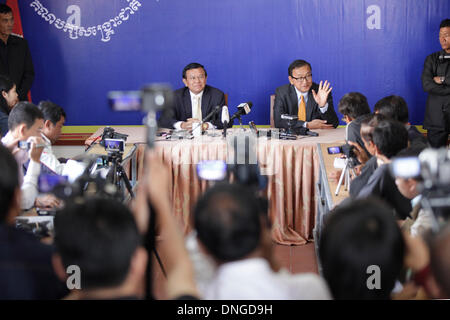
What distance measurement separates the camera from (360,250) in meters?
1.12

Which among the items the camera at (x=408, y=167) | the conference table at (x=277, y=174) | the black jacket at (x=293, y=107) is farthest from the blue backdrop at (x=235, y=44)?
the camera at (x=408, y=167)

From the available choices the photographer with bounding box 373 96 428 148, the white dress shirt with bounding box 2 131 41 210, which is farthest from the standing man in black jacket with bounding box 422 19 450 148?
the white dress shirt with bounding box 2 131 41 210

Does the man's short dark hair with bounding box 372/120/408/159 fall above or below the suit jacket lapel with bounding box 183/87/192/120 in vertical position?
below

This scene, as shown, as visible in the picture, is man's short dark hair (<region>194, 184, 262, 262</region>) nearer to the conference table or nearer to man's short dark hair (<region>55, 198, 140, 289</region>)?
man's short dark hair (<region>55, 198, 140, 289</region>)

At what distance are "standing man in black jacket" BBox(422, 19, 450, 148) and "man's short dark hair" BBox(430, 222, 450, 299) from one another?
3943 mm

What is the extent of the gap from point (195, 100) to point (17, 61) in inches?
68.8

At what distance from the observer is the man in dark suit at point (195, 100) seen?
4.40 meters

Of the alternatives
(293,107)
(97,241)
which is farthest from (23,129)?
(293,107)

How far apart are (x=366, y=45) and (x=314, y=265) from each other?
267cm

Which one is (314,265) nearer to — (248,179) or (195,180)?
(195,180)

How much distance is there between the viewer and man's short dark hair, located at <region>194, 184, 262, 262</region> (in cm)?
116

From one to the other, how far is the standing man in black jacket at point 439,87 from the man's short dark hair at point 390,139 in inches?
103

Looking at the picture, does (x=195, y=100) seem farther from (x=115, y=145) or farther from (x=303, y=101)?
(x=115, y=145)

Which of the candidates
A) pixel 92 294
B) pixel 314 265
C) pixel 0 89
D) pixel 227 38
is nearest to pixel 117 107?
pixel 92 294
